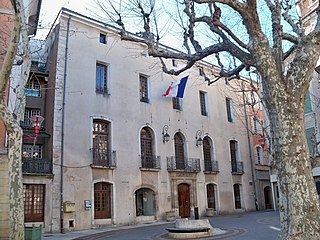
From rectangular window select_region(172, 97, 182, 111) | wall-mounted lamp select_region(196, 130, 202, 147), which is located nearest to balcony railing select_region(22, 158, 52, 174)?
rectangular window select_region(172, 97, 182, 111)

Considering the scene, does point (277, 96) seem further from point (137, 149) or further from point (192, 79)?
point (192, 79)

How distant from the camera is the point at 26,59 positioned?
9.34 m

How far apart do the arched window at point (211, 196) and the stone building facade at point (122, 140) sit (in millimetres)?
71

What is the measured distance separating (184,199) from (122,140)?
622 cm

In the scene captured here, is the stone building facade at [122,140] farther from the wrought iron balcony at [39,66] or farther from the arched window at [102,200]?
the wrought iron balcony at [39,66]

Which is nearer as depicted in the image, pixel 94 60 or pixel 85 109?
pixel 85 109

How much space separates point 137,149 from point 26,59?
11418mm

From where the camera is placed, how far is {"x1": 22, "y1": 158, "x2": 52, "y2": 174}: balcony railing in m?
15.8

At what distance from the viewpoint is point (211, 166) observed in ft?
80.0

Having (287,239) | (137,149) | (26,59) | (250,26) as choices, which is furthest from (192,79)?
(287,239)

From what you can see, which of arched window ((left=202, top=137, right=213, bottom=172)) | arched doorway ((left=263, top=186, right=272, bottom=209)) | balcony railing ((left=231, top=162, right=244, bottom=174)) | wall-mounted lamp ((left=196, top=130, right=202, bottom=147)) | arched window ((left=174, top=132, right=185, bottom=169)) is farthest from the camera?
arched doorway ((left=263, top=186, right=272, bottom=209))

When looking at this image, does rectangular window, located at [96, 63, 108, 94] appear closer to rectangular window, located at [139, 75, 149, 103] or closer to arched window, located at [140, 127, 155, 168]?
rectangular window, located at [139, 75, 149, 103]

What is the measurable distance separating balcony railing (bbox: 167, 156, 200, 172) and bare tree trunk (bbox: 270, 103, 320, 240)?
52.0 feet

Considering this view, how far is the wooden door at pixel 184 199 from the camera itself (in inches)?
856
